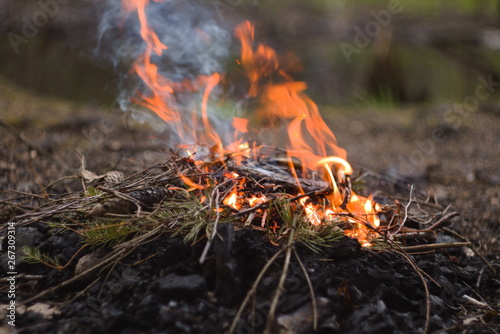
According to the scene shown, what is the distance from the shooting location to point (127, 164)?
3.44m

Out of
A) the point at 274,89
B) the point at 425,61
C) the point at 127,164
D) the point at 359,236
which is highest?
the point at 274,89

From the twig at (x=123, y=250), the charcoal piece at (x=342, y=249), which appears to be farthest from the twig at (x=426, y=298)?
the twig at (x=123, y=250)

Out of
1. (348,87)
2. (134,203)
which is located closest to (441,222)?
(134,203)

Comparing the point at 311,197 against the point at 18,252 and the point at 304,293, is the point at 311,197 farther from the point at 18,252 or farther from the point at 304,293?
the point at 18,252

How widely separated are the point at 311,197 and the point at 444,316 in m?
0.84

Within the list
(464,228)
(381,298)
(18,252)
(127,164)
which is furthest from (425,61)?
(18,252)

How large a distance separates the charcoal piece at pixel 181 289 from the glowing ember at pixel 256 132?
0.47m

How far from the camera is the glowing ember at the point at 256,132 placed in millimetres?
2090

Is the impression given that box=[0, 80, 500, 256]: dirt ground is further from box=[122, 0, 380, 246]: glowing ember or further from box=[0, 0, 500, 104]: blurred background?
box=[0, 0, 500, 104]: blurred background

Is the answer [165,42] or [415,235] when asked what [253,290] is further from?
[165,42]

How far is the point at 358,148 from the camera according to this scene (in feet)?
18.4

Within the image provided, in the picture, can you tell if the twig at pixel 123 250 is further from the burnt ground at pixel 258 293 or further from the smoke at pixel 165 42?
the smoke at pixel 165 42

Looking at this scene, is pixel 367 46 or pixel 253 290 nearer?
pixel 253 290

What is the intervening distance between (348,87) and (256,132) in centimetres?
685
